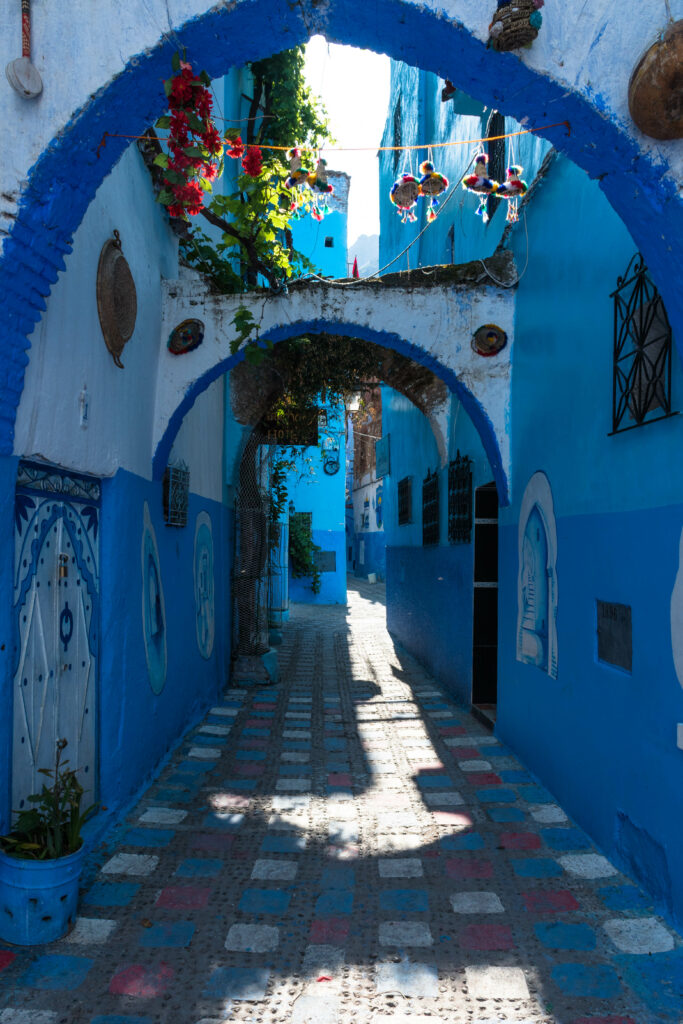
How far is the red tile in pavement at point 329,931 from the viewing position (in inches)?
120

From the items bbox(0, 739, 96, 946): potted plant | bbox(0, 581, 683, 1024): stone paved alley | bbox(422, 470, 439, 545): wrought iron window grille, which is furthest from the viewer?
bbox(422, 470, 439, 545): wrought iron window grille

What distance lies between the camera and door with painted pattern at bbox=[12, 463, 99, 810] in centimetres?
333

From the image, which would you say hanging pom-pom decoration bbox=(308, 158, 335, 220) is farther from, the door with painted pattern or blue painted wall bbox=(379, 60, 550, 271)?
the door with painted pattern

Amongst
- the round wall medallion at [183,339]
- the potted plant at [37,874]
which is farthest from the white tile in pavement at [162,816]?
the round wall medallion at [183,339]

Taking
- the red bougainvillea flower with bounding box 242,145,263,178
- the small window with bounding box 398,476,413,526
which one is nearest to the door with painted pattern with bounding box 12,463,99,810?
the red bougainvillea flower with bounding box 242,145,263,178

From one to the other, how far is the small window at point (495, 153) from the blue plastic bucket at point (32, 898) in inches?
236

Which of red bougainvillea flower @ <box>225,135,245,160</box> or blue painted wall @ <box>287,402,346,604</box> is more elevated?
red bougainvillea flower @ <box>225,135,245,160</box>

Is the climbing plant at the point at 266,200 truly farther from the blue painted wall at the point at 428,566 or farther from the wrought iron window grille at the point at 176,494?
the blue painted wall at the point at 428,566

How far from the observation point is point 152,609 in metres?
5.24

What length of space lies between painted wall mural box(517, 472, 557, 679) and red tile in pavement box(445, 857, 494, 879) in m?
1.36

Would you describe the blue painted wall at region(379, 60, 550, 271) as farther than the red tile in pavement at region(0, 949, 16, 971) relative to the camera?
Yes

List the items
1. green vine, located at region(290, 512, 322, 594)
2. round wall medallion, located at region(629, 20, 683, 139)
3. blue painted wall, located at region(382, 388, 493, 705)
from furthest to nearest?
green vine, located at region(290, 512, 322, 594) → blue painted wall, located at region(382, 388, 493, 705) → round wall medallion, located at region(629, 20, 683, 139)

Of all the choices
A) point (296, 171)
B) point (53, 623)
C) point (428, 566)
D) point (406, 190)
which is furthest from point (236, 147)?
point (428, 566)

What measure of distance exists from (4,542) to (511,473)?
3.98 meters
